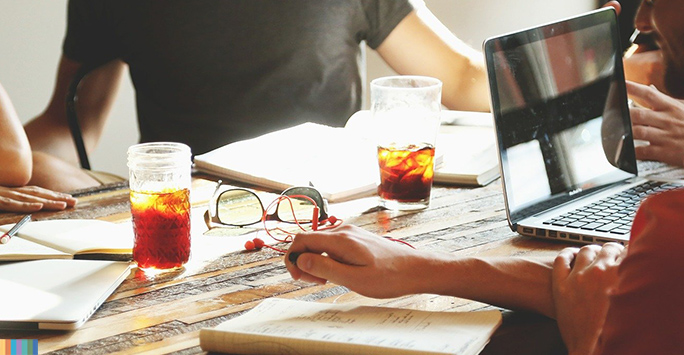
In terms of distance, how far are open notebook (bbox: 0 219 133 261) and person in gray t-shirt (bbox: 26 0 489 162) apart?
103cm

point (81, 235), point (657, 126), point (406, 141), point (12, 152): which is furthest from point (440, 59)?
point (81, 235)

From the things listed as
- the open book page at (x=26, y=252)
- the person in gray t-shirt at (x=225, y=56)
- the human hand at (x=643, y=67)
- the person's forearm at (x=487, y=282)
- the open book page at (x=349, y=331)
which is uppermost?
the person in gray t-shirt at (x=225, y=56)

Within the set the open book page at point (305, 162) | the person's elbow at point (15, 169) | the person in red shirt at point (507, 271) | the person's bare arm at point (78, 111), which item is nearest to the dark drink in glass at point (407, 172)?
the open book page at point (305, 162)

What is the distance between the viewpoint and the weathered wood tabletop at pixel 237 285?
36.8 inches

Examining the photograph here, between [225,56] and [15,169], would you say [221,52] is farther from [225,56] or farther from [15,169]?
[15,169]

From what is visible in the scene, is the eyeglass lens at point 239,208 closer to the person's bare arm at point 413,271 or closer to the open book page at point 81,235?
the open book page at point 81,235

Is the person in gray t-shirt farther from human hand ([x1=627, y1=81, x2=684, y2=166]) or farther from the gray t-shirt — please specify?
human hand ([x1=627, y1=81, x2=684, y2=166])

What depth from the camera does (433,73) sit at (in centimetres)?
228

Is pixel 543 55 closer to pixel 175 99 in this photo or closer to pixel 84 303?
pixel 84 303

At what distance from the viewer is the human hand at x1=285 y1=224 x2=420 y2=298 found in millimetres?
980

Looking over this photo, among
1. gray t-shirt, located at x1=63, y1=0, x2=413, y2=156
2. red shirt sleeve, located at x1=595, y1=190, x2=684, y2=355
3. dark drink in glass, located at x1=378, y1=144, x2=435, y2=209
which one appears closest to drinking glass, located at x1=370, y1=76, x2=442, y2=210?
dark drink in glass, located at x1=378, y1=144, x2=435, y2=209

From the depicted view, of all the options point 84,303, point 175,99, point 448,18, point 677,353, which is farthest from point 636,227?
point 448,18

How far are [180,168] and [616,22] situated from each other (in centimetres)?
90

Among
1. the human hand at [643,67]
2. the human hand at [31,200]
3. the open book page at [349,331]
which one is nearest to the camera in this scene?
the open book page at [349,331]
